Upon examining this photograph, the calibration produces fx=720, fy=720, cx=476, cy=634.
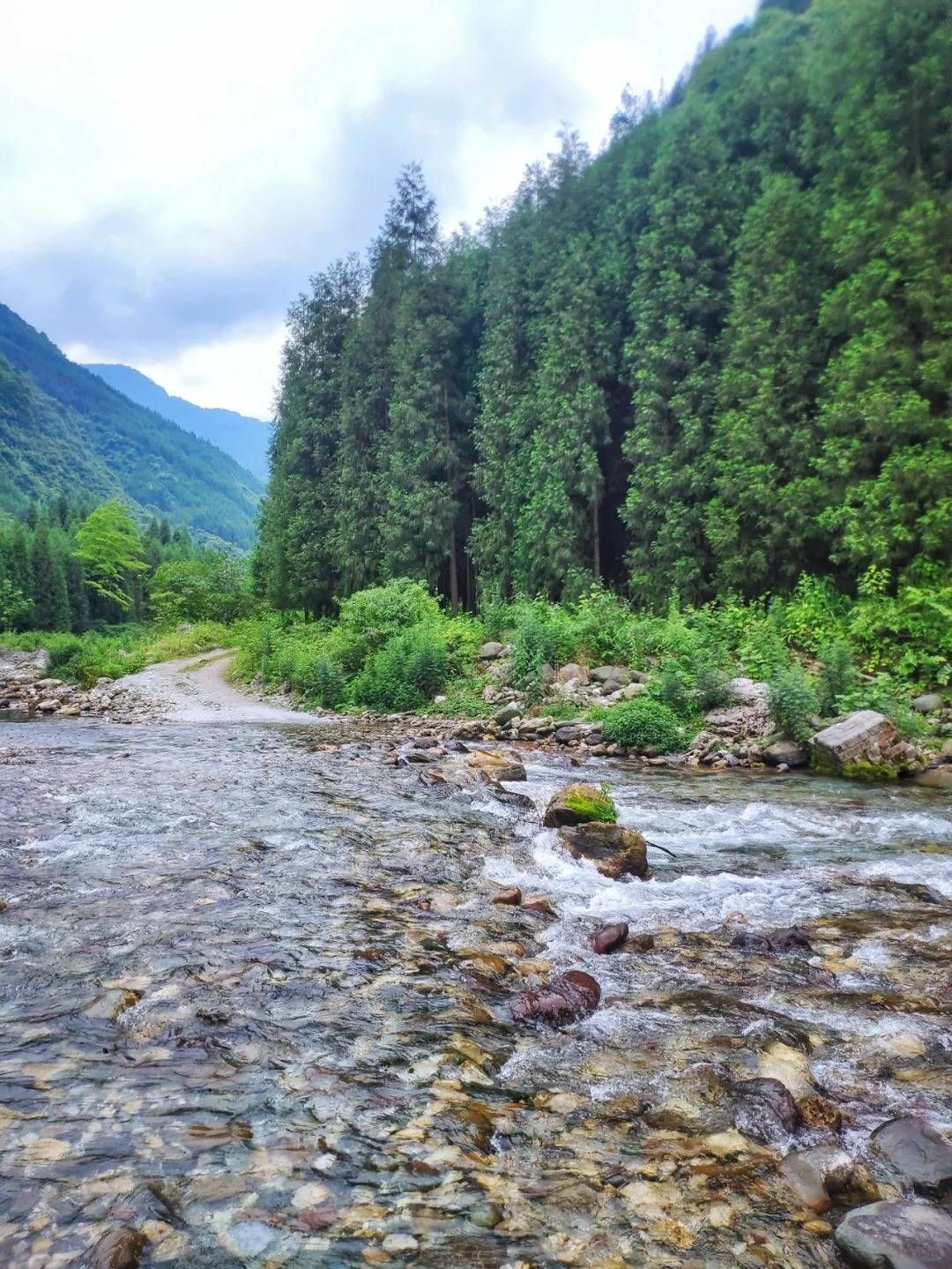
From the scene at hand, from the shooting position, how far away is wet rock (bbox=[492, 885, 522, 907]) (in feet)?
17.3

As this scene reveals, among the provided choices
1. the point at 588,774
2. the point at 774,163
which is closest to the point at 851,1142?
the point at 588,774

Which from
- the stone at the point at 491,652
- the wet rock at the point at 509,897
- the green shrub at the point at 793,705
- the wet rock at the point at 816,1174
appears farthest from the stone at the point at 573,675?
the wet rock at the point at 816,1174

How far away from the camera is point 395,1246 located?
209cm

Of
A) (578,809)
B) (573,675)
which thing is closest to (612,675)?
(573,675)

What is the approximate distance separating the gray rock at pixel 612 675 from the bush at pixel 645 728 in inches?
108

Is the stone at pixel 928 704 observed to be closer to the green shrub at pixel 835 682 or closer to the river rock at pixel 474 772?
the green shrub at pixel 835 682

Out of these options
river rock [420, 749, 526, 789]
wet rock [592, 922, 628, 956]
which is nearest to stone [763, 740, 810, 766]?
river rock [420, 749, 526, 789]

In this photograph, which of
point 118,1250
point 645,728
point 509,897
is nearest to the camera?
point 118,1250

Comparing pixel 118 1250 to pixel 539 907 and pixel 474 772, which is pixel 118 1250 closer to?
pixel 539 907

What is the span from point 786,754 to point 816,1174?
399 inches

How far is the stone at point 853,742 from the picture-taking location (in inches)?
428

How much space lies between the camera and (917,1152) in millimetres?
2508

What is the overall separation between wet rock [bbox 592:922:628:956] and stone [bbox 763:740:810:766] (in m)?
8.15

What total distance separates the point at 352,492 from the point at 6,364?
18526 centimetres
